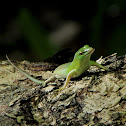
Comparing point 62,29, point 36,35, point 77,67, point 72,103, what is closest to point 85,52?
point 77,67

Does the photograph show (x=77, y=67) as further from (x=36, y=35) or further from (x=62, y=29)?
(x=62, y=29)

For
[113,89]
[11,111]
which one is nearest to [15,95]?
[11,111]

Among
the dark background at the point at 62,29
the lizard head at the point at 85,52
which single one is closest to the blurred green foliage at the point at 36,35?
the dark background at the point at 62,29

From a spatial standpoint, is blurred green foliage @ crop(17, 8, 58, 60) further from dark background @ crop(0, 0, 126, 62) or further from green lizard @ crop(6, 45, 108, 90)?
green lizard @ crop(6, 45, 108, 90)

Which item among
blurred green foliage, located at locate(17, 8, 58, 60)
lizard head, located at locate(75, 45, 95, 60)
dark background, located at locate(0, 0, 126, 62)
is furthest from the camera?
blurred green foliage, located at locate(17, 8, 58, 60)

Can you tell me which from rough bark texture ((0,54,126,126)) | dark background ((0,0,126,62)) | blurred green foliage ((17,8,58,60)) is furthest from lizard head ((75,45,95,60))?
blurred green foliage ((17,8,58,60))
